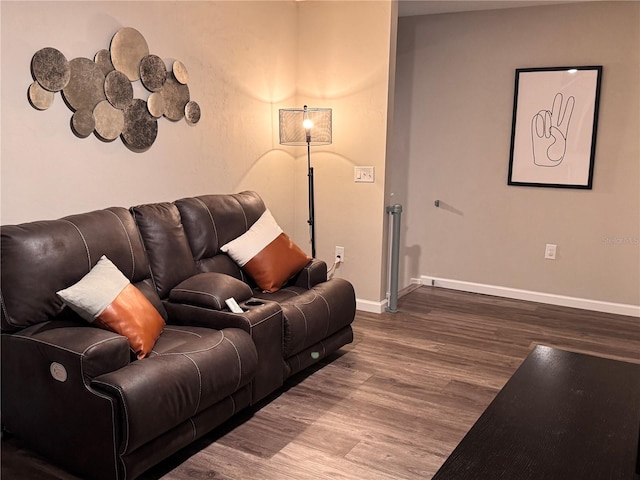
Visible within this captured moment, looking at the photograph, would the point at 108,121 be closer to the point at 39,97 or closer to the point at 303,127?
the point at 39,97

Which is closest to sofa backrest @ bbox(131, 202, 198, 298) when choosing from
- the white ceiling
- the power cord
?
the power cord

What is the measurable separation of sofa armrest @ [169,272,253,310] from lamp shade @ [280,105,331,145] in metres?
1.59

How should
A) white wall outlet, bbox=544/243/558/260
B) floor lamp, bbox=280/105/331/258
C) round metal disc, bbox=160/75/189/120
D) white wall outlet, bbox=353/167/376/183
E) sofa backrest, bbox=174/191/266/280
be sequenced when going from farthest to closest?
white wall outlet, bbox=544/243/558/260, white wall outlet, bbox=353/167/376/183, floor lamp, bbox=280/105/331/258, round metal disc, bbox=160/75/189/120, sofa backrest, bbox=174/191/266/280

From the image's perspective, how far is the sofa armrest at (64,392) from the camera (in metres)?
2.13

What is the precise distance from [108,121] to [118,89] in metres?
0.18

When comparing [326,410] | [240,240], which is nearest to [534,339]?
[326,410]

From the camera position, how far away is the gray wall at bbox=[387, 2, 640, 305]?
14.9ft

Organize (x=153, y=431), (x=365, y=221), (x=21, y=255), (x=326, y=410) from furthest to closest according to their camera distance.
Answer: (x=365, y=221), (x=326, y=410), (x=21, y=255), (x=153, y=431)

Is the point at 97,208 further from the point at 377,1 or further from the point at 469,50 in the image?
the point at 469,50

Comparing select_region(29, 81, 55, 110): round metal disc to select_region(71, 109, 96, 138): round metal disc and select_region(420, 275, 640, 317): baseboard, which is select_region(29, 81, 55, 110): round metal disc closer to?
select_region(71, 109, 96, 138): round metal disc

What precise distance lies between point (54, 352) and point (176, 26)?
7.08ft

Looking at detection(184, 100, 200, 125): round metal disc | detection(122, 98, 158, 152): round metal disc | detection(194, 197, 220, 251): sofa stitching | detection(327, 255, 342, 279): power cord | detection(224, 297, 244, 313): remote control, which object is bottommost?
detection(327, 255, 342, 279): power cord

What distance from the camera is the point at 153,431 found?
2.18 metres

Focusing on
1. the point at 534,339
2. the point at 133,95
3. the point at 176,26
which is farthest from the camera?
the point at 534,339
